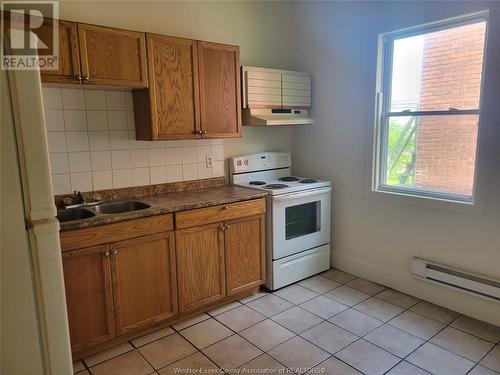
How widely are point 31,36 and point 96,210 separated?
1658 millimetres

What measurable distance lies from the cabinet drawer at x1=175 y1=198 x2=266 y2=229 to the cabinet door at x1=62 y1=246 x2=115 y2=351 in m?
0.54

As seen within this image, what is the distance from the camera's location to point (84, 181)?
2568 millimetres

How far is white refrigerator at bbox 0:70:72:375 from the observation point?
1.02 metres

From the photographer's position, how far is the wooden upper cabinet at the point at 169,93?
250cm

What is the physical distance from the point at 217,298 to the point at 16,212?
1894mm

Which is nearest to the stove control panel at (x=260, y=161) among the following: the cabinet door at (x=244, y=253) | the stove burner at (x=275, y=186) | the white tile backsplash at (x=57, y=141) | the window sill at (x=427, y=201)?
the stove burner at (x=275, y=186)

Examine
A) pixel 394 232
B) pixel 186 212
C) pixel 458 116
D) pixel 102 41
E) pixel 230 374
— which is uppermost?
pixel 102 41

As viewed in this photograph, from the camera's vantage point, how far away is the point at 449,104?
104 inches

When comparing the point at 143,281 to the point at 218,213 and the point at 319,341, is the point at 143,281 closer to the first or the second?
the point at 218,213

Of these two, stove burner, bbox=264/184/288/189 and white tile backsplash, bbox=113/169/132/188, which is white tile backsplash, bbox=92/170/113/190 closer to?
white tile backsplash, bbox=113/169/132/188

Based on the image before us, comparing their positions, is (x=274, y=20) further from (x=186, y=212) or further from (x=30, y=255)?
(x=30, y=255)

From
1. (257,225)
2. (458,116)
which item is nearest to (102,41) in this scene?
(257,225)

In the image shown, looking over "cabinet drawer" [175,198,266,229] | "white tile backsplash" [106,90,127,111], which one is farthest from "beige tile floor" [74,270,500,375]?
"white tile backsplash" [106,90,127,111]

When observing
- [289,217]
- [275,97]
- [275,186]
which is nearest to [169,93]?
[275,97]
